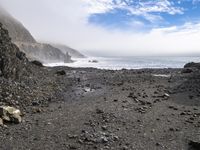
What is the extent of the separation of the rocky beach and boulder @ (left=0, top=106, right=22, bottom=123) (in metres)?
0.12

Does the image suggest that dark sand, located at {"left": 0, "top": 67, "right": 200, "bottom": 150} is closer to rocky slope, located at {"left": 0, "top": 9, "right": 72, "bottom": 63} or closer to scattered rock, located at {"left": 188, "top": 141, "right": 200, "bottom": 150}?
scattered rock, located at {"left": 188, "top": 141, "right": 200, "bottom": 150}

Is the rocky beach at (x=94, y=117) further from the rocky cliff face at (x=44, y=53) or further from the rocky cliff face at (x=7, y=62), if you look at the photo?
the rocky cliff face at (x=44, y=53)

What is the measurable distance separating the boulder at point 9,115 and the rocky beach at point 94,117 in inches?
4.8

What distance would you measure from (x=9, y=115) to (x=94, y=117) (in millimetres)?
3454

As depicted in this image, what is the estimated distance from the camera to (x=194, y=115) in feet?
47.8

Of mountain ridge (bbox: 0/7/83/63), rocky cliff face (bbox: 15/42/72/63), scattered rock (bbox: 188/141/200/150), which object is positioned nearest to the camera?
scattered rock (bbox: 188/141/200/150)

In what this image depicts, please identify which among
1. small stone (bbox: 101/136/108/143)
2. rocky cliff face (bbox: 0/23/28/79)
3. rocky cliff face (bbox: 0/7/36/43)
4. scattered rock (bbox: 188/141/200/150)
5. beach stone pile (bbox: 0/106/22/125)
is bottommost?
scattered rock (bbox: 188/141/200/150)

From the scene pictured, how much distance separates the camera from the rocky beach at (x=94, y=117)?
1080 centimetres

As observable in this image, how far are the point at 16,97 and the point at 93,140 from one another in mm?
6041

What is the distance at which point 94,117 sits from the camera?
1349 centimetres

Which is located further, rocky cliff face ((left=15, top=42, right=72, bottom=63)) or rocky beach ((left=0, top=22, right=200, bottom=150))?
rocky cliff face ((left=15, top=42, right=72, bottom=63))

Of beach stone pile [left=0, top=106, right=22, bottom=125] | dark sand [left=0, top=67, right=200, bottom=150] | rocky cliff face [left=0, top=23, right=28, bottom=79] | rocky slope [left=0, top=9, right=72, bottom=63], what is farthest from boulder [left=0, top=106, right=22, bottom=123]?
rocky slope [left=0, top=9, right=72, bottom=63]

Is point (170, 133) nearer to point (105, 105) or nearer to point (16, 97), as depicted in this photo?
point (105, 105)

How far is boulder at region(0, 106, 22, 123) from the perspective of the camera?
472 inches
